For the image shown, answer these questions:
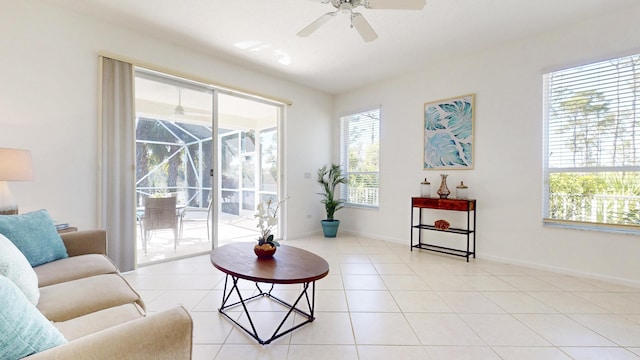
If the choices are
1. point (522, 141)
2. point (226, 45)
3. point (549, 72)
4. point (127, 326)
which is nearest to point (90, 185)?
point (226, 45)

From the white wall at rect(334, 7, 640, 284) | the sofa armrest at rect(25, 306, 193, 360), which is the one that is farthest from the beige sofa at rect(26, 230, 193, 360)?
the white wall at rect(334, 7, 640, 284)

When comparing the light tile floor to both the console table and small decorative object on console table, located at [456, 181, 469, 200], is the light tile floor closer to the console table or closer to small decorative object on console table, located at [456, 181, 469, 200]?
the console table

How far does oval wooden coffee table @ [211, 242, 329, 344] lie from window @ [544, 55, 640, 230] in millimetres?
3032

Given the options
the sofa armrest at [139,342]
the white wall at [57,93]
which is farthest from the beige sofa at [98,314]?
the white wall at [57,93]

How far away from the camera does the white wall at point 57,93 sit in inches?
97.1

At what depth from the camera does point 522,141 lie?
335cm

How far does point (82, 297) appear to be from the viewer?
56.4 inches

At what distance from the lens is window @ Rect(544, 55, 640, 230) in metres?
2.77

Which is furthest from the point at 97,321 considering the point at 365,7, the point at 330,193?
the point at 330,193

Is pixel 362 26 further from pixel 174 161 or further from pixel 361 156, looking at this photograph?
pixel 361 156

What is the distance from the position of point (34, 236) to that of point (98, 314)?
1.09 meters

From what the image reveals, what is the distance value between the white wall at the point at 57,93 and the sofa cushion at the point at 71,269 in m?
1.09

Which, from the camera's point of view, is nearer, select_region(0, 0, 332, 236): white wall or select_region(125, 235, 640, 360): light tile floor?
select_region(125, 235, 640, 360): light tile floor

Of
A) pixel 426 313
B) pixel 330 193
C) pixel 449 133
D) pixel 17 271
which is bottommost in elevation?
pixel 426 313
